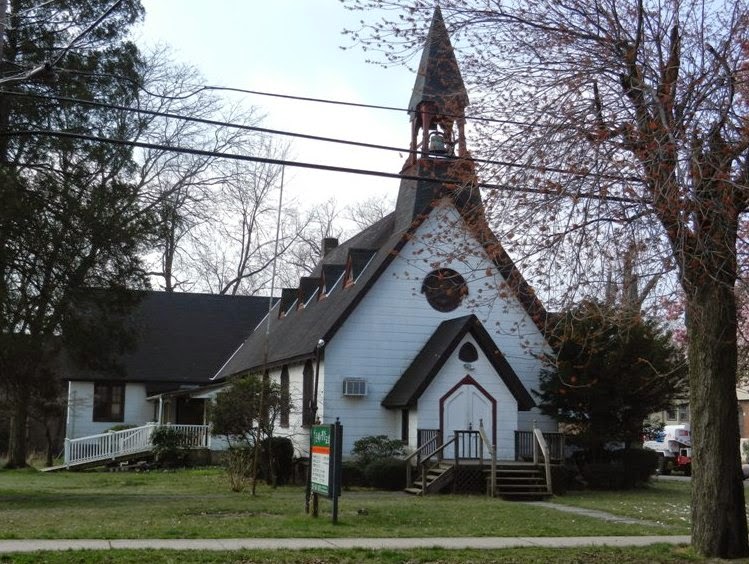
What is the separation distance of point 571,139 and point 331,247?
32182 millimetres

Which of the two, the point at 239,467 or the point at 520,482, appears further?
the point at 239,467

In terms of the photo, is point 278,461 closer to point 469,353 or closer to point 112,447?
point 469,353

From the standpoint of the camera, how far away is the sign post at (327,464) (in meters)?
16.0

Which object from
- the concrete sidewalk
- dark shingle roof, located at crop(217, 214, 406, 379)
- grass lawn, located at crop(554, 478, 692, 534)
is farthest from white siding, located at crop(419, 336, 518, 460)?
the concrete sidewalk

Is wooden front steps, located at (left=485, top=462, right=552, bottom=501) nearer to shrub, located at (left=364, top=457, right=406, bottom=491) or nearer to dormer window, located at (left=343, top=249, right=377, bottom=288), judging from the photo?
shrub, located at (left=364, top=457, right=406, bottom=491)

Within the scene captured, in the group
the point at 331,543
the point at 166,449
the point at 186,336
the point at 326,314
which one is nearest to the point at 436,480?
the point at 326,314

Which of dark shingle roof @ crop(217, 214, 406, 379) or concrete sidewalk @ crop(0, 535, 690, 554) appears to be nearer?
concrete sidewalk @ crop(0, 535, 690, 554)

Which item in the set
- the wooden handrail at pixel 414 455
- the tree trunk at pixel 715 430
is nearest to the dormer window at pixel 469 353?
the wooden handrail at pixel 414 455

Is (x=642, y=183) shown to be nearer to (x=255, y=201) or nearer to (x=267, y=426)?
(x=267, y=426)

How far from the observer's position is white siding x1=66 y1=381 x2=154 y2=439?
41.8 meters

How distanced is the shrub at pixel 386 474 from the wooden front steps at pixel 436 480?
766mm

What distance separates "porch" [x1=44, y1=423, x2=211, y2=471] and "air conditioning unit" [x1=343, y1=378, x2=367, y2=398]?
9377 mm

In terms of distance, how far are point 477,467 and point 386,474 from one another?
2.63m

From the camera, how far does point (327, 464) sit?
645 inches
